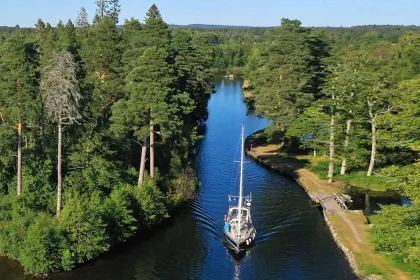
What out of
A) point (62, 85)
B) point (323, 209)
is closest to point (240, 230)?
point (323, 209)

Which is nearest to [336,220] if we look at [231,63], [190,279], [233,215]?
[233,215]

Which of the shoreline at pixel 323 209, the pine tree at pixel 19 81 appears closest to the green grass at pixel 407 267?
the shoreline at pixel 323 209

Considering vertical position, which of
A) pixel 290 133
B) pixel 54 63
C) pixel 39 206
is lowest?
pixel 39 206

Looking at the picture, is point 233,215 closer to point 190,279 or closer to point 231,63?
point 190,279

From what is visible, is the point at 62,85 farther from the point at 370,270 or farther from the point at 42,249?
the point at 370,270

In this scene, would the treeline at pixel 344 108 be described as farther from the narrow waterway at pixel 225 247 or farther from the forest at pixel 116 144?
the narrow waterway at pixel 225 247
